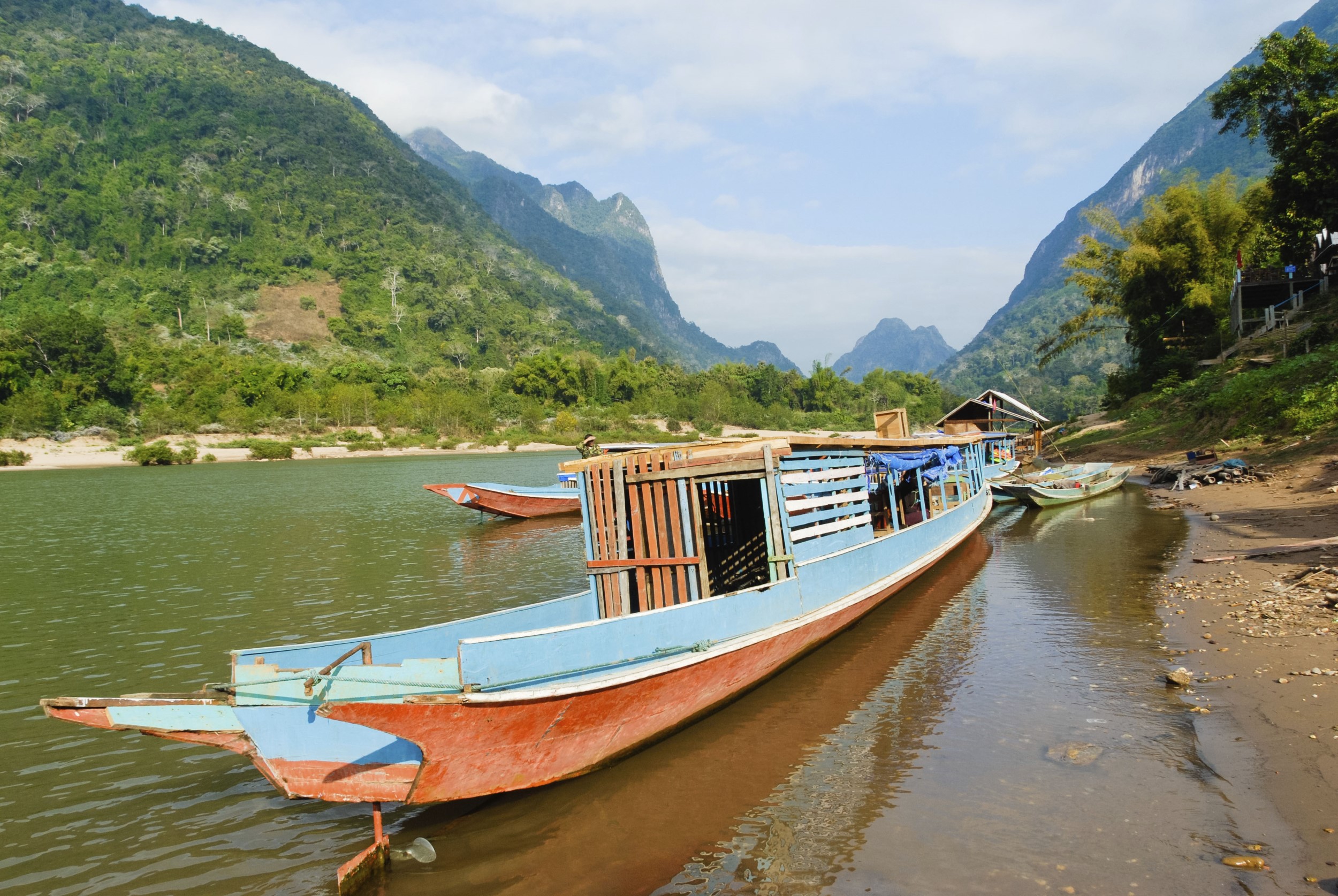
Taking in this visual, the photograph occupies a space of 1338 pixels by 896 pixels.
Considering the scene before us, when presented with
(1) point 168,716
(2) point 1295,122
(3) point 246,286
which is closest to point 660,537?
(1) point 168,716

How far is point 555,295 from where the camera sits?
18288 cm

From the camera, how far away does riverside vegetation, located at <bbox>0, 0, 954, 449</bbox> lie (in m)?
72.2

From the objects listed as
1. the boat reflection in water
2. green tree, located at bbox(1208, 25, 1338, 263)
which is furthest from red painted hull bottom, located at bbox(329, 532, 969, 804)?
green tree, located at bbox(1208, 25, 1338, 263)

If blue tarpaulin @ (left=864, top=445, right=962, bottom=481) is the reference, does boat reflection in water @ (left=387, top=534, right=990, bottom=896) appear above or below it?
below

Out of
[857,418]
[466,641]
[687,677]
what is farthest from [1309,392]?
[857,418]

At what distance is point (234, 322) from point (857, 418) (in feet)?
303

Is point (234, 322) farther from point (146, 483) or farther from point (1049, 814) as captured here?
point (1049, 814)

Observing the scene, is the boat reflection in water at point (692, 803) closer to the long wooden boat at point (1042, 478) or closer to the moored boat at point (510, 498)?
the long wooden boat at point (1042, 478)

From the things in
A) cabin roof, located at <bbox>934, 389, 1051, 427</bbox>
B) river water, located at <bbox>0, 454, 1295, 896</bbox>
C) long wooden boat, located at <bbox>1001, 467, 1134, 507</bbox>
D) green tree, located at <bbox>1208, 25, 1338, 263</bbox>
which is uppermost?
green tree, located at <bbox>1208, 25, 1338, 263</bbox>

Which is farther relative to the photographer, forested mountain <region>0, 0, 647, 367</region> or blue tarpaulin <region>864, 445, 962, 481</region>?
forested mountain <region>0, 0, 647, 367</region>

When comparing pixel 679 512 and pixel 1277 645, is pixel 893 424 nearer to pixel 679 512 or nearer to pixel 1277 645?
pixel 1277 645

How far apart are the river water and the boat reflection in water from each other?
27 mm

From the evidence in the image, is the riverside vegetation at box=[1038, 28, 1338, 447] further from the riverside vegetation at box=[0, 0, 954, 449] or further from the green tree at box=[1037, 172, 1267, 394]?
the riverside vegetation at box=[0, 0, 954, 449]

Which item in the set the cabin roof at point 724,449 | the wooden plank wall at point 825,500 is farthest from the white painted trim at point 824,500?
the cabin roof at point 724,449
